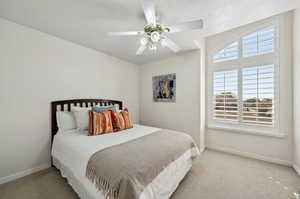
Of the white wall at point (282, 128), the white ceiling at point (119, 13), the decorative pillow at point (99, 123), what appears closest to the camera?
the white ceiling at point (119, 13)

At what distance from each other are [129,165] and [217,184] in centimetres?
151

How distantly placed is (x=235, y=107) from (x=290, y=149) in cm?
114

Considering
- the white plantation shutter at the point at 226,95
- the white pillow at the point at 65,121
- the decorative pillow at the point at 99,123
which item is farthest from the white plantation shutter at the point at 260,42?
the white pillow at the point at 65,121

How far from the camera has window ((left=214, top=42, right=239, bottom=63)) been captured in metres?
2.89

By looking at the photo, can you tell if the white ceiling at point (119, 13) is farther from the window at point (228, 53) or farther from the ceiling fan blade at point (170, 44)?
the window at point (228, 53)

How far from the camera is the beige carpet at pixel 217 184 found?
160 cm

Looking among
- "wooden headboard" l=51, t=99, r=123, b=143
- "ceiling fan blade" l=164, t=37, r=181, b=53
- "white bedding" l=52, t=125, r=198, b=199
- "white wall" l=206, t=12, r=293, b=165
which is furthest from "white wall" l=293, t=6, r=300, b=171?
"wooden headboard" l=51, t=99, r=123, b=143

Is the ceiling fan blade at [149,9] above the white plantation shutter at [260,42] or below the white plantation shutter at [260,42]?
below

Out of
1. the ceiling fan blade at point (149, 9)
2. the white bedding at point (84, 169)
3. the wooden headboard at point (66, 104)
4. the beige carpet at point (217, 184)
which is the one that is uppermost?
the ceiling fan blade at point (149, 9)

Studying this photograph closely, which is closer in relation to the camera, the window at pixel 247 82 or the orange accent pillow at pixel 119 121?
the orange accent pillow at pixel 119 121

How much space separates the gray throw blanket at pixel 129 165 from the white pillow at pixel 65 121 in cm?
127

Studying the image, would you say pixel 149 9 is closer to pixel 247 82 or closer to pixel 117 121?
pixel 117 121

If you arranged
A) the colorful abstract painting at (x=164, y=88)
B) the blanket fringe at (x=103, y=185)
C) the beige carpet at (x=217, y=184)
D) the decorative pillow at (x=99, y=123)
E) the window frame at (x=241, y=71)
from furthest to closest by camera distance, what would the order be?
the colorful abstract painting at (x=164, y=88)
the window frame at (x=241, y=71)
the decorative pillow at (x=99, y=123)
the beige carpet at (x=217, y=184)
the blanket fringe at (x=103, y=185)

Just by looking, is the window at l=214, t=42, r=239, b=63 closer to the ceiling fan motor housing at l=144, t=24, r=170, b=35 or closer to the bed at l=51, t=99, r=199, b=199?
the ceiling fan motor housing at l=144, t=24, r=170, b=35
